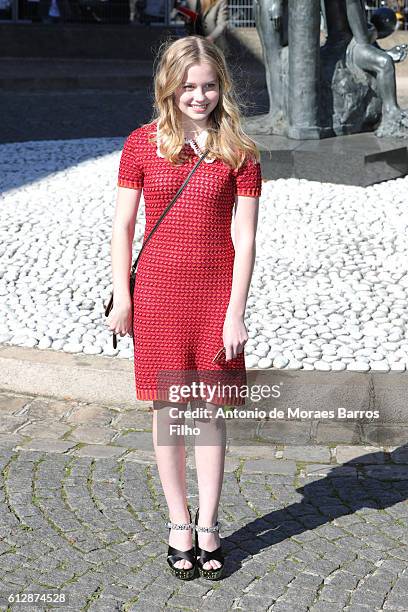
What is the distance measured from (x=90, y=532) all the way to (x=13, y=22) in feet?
60.7

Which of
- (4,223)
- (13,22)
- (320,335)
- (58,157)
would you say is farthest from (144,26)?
(320,335)

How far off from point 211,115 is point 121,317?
0.66m

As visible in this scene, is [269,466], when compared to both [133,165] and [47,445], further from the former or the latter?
[133,165]

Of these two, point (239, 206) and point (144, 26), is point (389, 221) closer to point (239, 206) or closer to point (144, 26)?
point (239, 206)

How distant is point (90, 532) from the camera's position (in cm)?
396

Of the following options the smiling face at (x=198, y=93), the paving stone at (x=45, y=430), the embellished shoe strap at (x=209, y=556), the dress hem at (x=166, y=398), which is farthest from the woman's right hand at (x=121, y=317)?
the paving stone at (x=45, y=430)

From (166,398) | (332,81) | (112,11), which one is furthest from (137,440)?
(112,11)

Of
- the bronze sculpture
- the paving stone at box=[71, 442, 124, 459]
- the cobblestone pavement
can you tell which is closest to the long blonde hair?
the cobblestone pavement

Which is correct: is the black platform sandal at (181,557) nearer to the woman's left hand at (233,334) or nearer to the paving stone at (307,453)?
the woman's left hand at (233,334)

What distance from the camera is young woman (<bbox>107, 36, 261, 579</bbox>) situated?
11.3 feet

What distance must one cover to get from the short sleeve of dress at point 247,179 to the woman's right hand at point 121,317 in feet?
1.58

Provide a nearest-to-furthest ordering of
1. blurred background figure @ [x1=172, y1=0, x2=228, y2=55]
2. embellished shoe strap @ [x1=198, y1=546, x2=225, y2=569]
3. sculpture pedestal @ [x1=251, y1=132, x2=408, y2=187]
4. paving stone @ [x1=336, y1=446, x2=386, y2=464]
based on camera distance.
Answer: embellished shoe strap @ [x1=198, y1=546, x2=225, y2=569]
paving stone @ [x1=336, y1=446, x2=386, y2=464]
sculpture pedestal @ [x1=251, y1=132, x2=408, y2=187]
blurred background figure @ [x1=172, y1=0, x2=228, y2=55]

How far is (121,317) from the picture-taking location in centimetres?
355

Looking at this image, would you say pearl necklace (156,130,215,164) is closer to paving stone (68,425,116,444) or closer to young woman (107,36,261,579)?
young woman (107,36,261,579)
